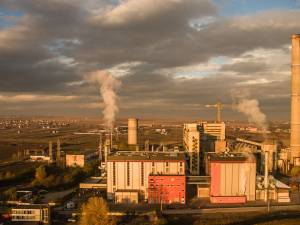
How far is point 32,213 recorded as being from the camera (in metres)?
23.7

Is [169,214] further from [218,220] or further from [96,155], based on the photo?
[96,155]

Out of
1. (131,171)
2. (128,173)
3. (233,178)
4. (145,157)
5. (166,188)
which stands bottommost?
(166,188)

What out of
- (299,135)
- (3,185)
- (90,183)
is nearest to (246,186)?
(90,183)

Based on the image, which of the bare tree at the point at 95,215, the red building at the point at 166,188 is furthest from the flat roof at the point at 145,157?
the bare tree at the point at 95,215

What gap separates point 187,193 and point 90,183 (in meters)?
8.68

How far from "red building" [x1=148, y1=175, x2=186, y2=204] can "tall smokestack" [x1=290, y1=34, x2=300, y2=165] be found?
21320 mm

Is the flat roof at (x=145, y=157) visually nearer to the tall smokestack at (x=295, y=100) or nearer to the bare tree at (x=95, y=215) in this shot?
the bare tree at (x=95, y=215)

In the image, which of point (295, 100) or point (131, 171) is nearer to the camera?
point (131, 171)

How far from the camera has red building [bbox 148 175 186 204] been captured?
99.0 ft

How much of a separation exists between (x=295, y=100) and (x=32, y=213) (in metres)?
34.3

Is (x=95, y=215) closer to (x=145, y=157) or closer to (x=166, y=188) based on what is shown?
(x=166, y=188)

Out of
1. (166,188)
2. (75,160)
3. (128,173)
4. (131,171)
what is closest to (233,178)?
(166,188)

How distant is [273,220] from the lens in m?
23.9

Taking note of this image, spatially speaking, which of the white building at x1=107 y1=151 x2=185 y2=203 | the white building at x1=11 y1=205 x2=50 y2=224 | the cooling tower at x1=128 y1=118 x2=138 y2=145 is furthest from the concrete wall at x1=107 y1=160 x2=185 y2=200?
the cooling tower at x1=128 y1=118 x2=138 y2=145
